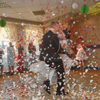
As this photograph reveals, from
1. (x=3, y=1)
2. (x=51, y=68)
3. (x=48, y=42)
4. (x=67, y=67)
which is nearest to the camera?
(x=48, y=42)

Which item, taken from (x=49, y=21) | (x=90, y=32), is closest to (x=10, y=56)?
(x=49, y=21)

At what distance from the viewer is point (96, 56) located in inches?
191

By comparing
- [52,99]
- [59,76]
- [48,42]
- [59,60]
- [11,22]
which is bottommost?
[52,99]

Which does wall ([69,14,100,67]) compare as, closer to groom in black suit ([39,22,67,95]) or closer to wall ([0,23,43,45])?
wall ([0,23,43,45])

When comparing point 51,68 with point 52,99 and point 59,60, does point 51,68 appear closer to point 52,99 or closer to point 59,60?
point 59,60

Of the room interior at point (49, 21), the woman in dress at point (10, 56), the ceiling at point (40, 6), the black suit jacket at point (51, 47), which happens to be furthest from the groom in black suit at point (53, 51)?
the woman in dress at point (10, 56)

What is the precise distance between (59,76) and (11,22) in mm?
4234

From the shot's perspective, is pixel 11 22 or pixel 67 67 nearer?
pixel 67 67

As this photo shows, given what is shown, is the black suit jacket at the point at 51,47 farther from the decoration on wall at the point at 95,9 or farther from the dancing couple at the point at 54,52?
the decoration on wall at the point at 95,9

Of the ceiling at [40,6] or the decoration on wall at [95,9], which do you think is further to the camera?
the decoration on wall at [95,9]

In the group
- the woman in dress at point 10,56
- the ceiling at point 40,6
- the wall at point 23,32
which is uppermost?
the ceiling at point 40,6

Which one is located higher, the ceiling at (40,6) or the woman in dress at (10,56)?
the ceiling at (40,6)

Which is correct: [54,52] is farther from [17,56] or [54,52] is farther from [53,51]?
[17,56]

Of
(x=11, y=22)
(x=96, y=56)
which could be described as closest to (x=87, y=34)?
(x=96, y=56)
